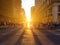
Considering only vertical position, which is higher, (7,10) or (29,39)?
(7,10)

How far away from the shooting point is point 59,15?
71.1m

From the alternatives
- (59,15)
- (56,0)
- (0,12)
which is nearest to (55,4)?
(56,0)

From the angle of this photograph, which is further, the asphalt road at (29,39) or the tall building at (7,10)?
the tall building at (7,10)

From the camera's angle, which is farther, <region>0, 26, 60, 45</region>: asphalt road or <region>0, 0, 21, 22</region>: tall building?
<region>0, 0, 21, 22</region>: tall building

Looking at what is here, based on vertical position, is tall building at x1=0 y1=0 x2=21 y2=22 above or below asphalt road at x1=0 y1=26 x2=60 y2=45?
above

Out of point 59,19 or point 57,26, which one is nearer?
point 57,26

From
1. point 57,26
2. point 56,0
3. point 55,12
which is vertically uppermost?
point 56,0

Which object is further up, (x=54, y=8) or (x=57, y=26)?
(x=54, y=8)

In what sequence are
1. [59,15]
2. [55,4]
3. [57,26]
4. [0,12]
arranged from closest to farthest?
[57,26]
[55,4]
[59,15]
[0,12]

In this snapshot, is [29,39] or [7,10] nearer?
[29,39]

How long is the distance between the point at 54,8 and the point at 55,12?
1562 mm

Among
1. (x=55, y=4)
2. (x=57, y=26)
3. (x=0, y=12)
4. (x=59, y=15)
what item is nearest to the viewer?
(x=57, y=26)

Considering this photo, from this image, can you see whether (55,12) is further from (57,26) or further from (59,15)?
(57,26)

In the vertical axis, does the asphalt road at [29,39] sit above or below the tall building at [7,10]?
below
